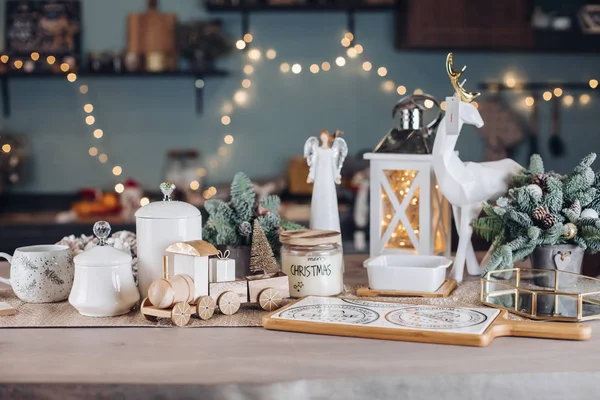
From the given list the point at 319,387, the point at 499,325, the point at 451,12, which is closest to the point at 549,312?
the point at 499,325

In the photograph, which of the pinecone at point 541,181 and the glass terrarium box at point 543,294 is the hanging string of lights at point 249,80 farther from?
the glass terrarium box at point 543,294

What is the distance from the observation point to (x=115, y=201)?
3.64m

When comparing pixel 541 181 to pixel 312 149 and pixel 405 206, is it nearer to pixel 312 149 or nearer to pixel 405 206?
pixel 405 206

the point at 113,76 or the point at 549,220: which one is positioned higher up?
the point at 113,76

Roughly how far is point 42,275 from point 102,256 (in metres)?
0.16

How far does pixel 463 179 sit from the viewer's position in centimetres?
140

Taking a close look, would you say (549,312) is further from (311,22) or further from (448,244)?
(311,22)

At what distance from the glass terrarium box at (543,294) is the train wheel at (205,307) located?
0.42 meters

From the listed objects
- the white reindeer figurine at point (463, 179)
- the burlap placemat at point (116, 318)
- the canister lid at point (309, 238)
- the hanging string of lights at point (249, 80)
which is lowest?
the burlap placemat at point (116, 318)

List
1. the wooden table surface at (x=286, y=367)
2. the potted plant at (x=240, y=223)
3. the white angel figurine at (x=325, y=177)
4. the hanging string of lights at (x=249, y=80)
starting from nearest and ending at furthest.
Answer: the wooden table surface at (x=286, y=367)
the potted plant at (x=240, y=223)
the white angel figurine at (x=325, y=177)
the hanging string of lights at (x=249, y=80)

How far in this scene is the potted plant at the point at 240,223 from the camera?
52.4 inches

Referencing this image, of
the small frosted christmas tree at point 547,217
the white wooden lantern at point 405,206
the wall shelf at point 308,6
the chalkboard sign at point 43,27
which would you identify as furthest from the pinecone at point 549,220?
the chalkboard sign at point 43,27

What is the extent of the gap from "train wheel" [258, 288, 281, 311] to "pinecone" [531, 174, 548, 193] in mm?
502

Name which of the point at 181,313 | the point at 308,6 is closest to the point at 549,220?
the point at 181,313
